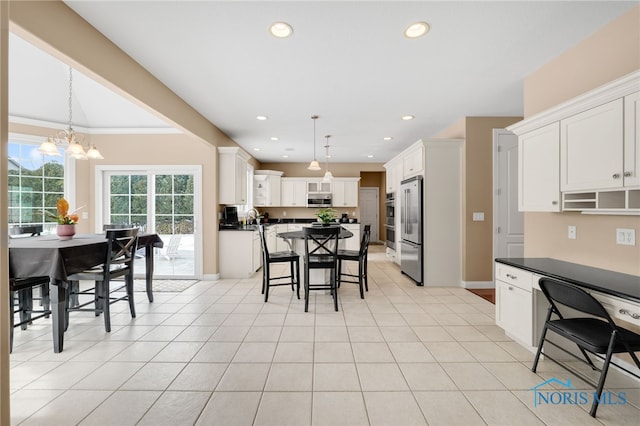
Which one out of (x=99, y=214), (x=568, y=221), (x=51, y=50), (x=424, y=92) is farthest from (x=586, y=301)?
(x=99, y=214)

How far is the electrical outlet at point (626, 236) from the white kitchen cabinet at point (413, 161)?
2672 millimetres

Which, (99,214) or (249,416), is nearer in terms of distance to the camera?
(249,416)

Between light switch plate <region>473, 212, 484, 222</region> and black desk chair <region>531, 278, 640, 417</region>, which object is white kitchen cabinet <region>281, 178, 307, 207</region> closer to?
light switch plate <region>473, 212, 484, 222</region>

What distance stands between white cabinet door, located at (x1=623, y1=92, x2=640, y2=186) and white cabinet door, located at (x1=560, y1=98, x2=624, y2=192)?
29mm

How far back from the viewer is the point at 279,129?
515 cm

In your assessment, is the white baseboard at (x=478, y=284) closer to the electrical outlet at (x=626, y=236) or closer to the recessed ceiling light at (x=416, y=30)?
the electrical outlet at (x=626, y=236)

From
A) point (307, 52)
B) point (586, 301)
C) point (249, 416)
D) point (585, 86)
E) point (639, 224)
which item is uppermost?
point (307, 52)

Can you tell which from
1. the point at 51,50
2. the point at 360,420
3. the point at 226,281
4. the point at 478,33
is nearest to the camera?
the point at 360,420

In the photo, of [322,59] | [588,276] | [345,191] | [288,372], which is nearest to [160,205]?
[322,59]

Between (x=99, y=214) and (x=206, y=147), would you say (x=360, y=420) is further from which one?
(x=99, y=214)

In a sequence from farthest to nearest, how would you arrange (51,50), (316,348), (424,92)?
(424,92) → (316,348) → (51,50)

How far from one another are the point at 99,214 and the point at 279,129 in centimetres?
358

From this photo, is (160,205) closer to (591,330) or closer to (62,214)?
(62,214)

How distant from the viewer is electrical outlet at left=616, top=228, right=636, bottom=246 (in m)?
2.07
